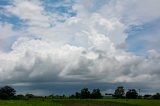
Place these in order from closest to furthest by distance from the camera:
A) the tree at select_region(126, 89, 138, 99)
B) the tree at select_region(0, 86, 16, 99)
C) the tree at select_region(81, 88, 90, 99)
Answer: the tree at select_region(0, 86, 16, 99) → the tree at select_region(81, 88, 90, 99) → the tree at select_region(126, 89, 138, 99)

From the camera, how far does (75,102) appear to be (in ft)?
357

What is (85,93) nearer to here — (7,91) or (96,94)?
(96,94)

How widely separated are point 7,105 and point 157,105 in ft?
212

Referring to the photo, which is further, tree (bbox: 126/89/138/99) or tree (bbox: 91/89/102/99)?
tree (bbox: 126/89/138/99)

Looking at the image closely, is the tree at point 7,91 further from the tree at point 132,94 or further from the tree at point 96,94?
the tree at point 132,94

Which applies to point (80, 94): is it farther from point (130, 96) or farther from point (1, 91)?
point (1, 91)

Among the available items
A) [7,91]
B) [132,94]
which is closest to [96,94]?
[132,94]

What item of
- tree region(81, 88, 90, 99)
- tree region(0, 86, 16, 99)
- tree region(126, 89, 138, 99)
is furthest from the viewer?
tree region(126, 89, 138, 99)

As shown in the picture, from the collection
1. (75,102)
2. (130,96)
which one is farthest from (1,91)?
(130,96)

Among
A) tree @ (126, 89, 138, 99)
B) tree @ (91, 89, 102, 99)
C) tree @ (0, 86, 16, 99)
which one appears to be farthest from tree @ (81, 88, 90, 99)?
tree @ (0, 86, 16, 99)

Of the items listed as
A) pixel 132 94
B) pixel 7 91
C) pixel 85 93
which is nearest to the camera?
pixel 7 91

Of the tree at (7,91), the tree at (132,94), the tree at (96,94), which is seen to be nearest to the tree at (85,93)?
the tree at (96,94)

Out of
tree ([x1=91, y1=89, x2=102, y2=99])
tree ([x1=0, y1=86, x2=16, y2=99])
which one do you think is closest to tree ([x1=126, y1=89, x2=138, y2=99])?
tree ([x1=91, y1=89, x2=102, y2=99])

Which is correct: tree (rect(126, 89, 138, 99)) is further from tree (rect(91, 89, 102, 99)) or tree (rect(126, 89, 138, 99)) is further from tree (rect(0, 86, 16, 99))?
tree (rect(0, 86, 16, 99))
